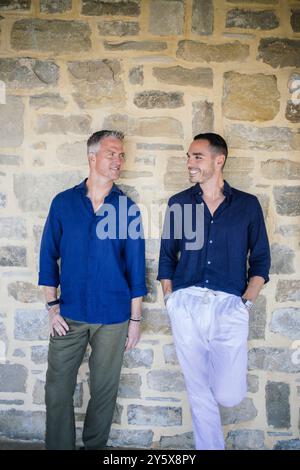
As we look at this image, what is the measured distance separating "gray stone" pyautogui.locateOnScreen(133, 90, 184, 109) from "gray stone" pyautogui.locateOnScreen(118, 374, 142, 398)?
1.85 m

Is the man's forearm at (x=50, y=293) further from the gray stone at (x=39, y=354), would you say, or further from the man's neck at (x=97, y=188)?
the man's neck at (x=97, y=188)

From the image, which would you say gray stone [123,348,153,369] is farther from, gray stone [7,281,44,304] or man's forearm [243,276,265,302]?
man's forearm [243,276,265,302]

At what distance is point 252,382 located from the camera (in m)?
2.93

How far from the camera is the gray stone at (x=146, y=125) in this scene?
2.84 meters

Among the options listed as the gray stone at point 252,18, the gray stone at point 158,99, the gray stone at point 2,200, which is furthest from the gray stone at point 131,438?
the gray stone at point 252,18

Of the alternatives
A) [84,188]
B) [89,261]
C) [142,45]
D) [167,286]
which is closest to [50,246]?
[89,261]

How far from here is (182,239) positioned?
270 cm

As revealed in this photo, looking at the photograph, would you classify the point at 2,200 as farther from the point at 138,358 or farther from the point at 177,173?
the point at 138,358

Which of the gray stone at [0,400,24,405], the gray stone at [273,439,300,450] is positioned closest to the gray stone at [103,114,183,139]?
the gray stone at [0,400,24,405]

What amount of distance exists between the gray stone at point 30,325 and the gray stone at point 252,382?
142cm

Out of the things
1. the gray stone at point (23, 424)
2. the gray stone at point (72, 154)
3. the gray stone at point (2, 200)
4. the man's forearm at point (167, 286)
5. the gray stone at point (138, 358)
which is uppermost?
the gray stone at point (72, 154)

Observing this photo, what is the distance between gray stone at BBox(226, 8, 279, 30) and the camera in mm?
2764

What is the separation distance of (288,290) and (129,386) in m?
1.28
